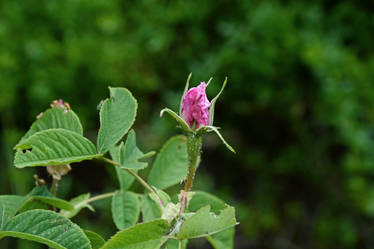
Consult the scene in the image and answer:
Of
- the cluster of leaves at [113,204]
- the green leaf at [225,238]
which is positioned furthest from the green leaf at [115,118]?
the green leaf at [225,238]

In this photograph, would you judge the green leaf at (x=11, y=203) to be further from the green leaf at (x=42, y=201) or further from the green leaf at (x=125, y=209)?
the green leaf at (x=125, y=209)

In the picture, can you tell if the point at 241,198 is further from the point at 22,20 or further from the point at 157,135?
the point at 22,20

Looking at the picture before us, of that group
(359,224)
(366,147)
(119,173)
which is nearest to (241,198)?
(359,224)

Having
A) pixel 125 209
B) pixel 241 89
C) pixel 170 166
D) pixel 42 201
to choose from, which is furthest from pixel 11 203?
pixel 241 89

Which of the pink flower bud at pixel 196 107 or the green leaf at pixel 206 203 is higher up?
the pink flower bud at pixel 196 107

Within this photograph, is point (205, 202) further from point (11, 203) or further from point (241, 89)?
point (241, 89)

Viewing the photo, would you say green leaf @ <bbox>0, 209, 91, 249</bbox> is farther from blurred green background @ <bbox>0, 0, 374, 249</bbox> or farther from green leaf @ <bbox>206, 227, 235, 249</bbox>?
blurred green background @ <bbox>0, 0, 374, 249</bbox>

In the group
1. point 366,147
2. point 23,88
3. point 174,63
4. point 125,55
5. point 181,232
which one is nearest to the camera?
point 181,232
